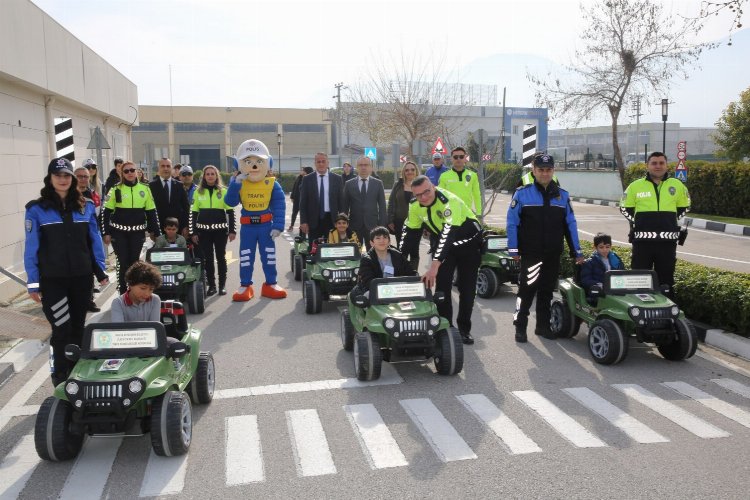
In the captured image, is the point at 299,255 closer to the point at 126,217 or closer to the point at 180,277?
the point at 180,277

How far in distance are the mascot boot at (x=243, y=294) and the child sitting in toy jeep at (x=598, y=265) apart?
506 centimetres

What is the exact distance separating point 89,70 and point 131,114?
7.81 meters

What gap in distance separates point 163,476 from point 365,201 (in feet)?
23.6

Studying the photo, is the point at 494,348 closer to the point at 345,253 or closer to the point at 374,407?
the point at 374,407

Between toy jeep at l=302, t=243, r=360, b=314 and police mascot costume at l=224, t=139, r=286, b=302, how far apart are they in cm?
97

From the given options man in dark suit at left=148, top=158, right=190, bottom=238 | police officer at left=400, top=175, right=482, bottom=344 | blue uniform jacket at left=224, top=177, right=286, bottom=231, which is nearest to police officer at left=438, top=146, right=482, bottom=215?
blue uniform jacket at left=224, top=177, right=286, bottom=231

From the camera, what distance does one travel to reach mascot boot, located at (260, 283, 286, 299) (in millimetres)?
10688

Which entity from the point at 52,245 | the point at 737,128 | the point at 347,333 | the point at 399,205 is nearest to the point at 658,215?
the point at 347,333

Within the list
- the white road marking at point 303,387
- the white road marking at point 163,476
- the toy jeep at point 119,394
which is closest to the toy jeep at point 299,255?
the white road marking at point 303,387

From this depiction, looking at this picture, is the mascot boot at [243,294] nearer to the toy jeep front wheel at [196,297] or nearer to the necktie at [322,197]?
the toy jeep front wheel at [196,297]

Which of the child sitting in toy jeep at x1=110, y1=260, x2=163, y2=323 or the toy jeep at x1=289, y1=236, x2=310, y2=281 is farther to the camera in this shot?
the toy jeep at x1=289, y1=236, x2=310, y2=281

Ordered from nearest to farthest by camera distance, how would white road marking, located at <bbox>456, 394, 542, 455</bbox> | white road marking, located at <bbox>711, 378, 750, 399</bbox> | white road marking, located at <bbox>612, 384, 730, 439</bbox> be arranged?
white road marking, located at <bbox>456, 394, 542, 455</bbox> → white road marking, located at <bbox>612, 384, 730, 439</bbox> → white road marking, located at <bbox>711, 378, 750, 399</bbox>

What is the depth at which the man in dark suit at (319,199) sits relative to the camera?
36.9 ft

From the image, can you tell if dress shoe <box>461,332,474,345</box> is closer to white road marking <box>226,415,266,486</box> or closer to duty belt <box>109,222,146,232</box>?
white road marking <box>226,415,266,486</box>
